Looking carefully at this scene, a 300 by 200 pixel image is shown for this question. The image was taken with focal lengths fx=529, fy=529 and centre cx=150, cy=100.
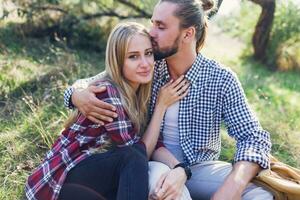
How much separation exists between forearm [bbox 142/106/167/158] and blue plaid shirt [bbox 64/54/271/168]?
134 mm

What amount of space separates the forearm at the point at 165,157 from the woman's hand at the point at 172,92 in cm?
27

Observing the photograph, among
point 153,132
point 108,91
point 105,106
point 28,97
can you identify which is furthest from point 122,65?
point 28,97

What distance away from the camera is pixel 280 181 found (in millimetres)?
2932

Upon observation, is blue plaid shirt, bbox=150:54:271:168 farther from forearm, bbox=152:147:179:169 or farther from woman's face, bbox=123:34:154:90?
woman's face, bbox=123:34:154:90

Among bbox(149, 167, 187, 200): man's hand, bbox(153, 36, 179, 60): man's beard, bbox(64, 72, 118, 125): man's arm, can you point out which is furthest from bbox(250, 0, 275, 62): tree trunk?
bbox(149, 167, 187, 200): man's hand

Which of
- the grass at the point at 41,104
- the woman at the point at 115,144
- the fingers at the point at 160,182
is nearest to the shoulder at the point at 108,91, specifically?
the woman at the point at 115,144

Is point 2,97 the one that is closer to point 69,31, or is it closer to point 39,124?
point 39,124

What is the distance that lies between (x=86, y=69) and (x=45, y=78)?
2.58 ft

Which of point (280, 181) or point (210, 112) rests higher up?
point (210, 112)

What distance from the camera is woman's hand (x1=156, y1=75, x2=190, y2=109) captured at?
3.23m

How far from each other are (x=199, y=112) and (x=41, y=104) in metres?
2.08

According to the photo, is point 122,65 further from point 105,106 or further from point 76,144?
point 76,144

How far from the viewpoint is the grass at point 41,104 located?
4043 mm

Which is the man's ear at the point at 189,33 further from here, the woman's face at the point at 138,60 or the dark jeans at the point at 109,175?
the dark jeans at the point at 109,175
